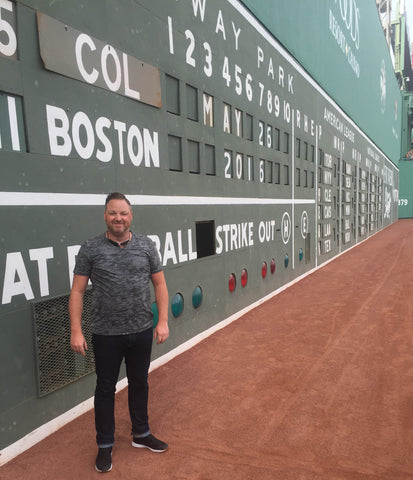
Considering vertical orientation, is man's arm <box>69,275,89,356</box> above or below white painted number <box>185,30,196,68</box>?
below

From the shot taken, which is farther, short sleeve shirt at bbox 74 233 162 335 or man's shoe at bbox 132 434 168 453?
man's shoe at bbox 132 434 168 453

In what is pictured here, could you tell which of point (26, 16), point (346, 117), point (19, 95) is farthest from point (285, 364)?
point (346, 117)

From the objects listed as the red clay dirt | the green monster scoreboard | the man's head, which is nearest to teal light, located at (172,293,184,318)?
the green monster scoreboard

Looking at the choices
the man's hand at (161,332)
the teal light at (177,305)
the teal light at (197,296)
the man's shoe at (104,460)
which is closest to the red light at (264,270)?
the teal light at (197,296)

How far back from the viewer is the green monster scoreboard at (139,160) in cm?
287

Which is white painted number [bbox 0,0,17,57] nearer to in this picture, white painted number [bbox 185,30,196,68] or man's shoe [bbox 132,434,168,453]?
white painted number [bbox 185,30,196,68]

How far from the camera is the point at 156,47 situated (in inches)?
167

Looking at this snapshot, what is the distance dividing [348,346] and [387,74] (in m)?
26.6

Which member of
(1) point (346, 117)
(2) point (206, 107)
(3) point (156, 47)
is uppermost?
(1) point (346, 117)

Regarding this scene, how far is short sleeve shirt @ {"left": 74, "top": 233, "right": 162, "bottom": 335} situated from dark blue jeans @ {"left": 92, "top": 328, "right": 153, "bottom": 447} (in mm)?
80

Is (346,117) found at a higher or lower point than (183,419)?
higher

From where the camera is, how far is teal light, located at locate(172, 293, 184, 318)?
15.3ft

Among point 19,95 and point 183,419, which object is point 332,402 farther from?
point 19,95

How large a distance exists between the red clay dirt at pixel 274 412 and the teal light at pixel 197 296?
57 centimetres
